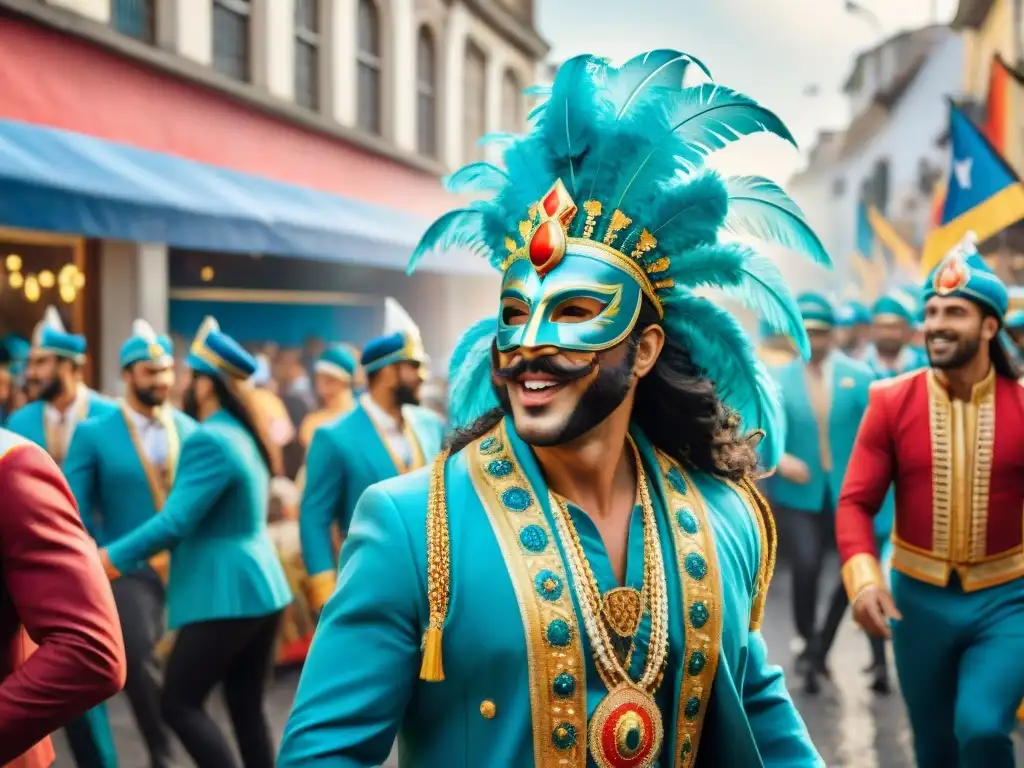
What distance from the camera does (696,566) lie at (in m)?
2.38

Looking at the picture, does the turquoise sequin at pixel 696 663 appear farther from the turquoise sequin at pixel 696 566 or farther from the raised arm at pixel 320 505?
the raised arm at pixel 320 505

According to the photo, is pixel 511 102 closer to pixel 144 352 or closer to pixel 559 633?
pixel 144 352

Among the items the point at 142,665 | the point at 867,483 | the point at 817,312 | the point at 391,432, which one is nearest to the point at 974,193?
the point at 817,312

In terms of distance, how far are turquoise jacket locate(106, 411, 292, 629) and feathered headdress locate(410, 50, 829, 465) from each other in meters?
2.52

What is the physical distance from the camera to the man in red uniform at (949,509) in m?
4.41

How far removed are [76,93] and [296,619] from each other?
17.4 feet

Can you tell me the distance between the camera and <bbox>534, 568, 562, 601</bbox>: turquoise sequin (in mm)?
2229

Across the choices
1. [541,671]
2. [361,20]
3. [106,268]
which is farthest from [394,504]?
[361,20]

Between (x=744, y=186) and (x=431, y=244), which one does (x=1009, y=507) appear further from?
(x=431, y=244)

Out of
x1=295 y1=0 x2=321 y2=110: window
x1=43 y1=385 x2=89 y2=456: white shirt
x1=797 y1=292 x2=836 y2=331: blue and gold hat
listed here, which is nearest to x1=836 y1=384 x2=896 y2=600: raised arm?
x1=797 y1=292 x2=836 y2=331: blue and gold hat

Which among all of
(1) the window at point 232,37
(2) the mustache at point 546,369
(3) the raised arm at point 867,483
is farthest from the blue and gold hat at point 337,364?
(2) the mustache at point 546,369

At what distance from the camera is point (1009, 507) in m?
4.51

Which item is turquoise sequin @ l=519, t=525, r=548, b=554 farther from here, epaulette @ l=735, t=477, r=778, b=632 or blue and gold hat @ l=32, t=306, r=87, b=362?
blue and gold hat @ l=32, t=306, r=87, b=362

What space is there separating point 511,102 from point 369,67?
6.85 meters
